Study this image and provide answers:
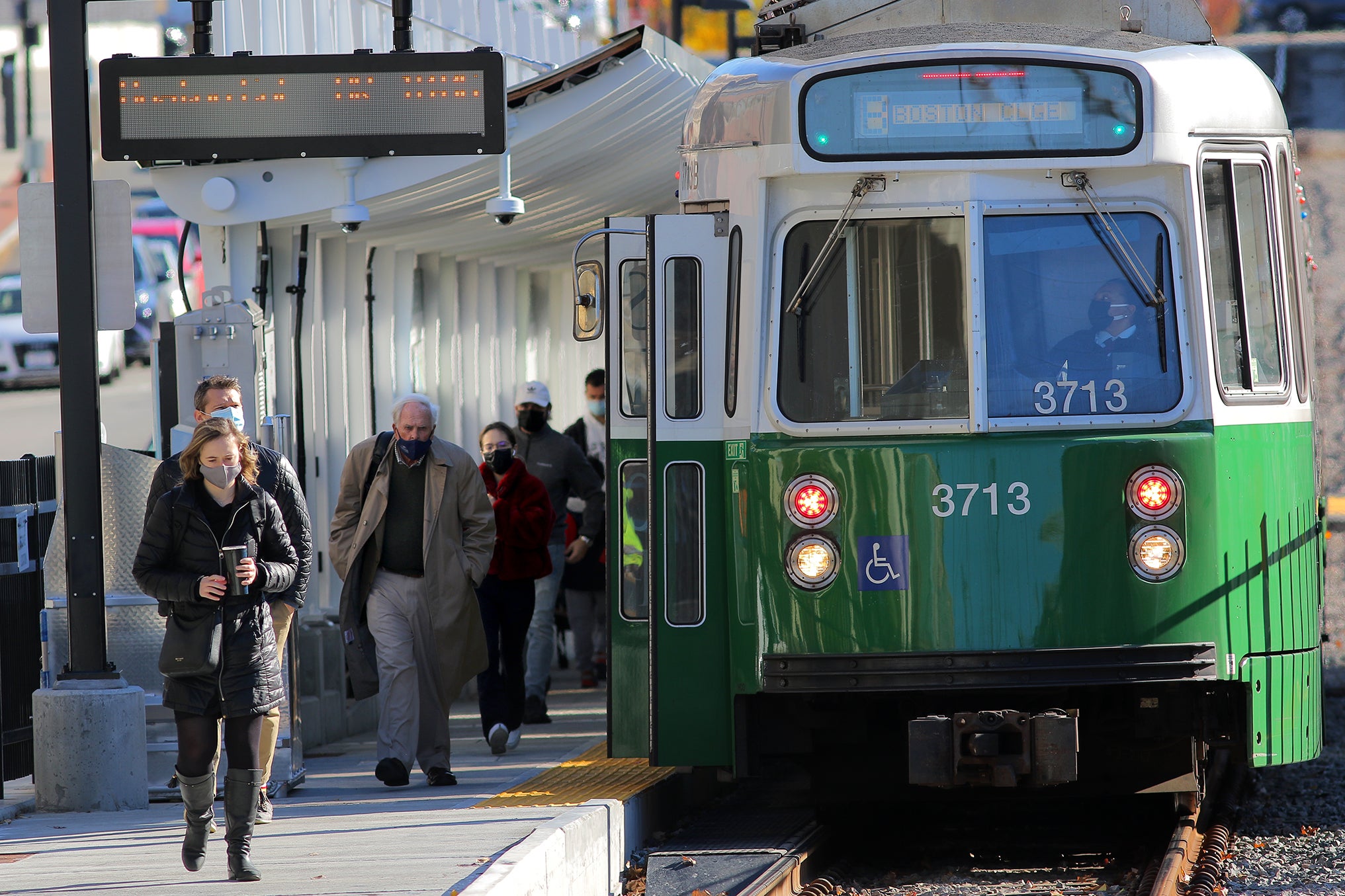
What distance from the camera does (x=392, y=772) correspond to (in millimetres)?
8430

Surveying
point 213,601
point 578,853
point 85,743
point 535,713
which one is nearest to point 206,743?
point 213,601

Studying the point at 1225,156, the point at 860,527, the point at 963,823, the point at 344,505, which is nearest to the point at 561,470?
the point at 344,505

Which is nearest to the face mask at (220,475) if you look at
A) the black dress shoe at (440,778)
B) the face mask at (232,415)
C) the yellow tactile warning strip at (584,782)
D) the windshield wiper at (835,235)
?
the face mask at (232,415)

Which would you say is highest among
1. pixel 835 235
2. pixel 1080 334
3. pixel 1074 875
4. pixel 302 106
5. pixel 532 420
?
pixel 302 106

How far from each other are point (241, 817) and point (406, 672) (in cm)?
254

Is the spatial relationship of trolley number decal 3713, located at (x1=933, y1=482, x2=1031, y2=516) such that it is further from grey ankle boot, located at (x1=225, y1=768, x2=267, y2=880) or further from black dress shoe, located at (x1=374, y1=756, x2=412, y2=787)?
black dress shoe, located at (x1=374, y1=756, x2=412, y2=787)

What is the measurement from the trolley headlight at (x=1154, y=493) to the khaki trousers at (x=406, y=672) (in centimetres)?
340

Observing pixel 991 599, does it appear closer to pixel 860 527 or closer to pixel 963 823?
pixel 860 527

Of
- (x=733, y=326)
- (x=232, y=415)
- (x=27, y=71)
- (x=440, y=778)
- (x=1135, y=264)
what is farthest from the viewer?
(x=27, y=71)

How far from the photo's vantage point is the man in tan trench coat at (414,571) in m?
8.58

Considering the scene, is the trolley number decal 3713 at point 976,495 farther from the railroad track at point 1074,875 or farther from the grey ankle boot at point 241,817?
the grey ankle boot at point 241,817

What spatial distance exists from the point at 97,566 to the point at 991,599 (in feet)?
12.2

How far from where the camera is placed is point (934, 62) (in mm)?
7363

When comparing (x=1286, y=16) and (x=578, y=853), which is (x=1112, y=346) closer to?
(x=578, y=853)
